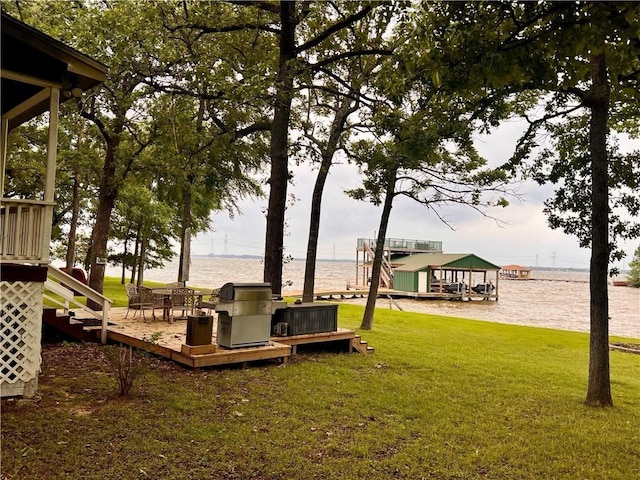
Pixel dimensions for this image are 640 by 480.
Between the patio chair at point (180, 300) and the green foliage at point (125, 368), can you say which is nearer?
the green foliage at point (125, 368)

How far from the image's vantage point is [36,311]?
5.42m

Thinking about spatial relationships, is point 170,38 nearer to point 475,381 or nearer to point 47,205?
point 47,205

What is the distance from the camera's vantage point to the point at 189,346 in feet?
22.4

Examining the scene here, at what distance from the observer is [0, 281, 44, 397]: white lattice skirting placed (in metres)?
5.20

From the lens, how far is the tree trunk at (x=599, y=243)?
21.2 feet

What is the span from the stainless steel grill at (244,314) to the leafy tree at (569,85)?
4.38 metres

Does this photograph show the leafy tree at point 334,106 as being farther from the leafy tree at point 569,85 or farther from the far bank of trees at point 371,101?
the leafy tree at point 569,85

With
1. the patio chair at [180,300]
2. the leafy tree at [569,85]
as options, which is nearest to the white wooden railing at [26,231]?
the patio chair at [180,300]

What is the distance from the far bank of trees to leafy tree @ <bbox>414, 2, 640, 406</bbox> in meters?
0.02

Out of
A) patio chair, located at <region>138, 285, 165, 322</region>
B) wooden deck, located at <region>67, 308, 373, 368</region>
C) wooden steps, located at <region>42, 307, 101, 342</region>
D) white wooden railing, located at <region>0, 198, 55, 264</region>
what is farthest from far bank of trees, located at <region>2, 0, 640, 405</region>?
white wooden railing, located at <region>0, 198, 55, 264</region>

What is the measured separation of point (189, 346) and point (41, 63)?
416cm

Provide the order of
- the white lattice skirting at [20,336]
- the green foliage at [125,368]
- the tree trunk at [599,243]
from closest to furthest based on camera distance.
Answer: the white lattice skirting at [20,336]
the green foliage at [125,368]
the tree trunk at [599,243]

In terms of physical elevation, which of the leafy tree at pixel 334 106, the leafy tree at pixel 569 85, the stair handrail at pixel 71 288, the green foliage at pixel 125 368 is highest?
the leafy tree at pixel 334 106

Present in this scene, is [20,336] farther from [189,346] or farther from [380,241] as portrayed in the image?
[380,241]
